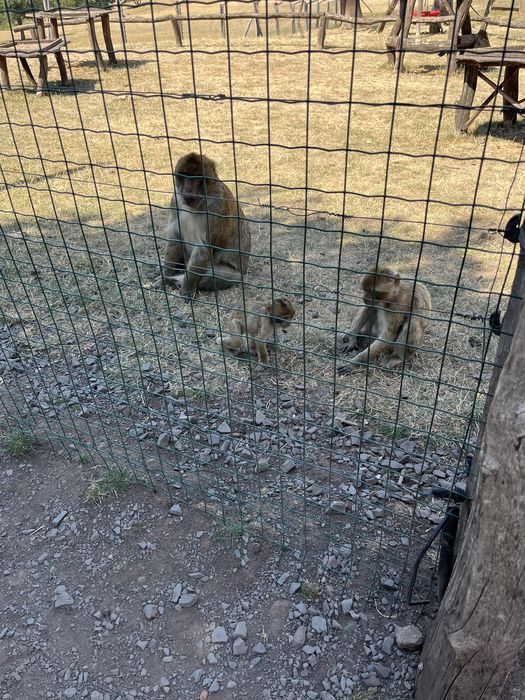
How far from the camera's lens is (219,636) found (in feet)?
9.89

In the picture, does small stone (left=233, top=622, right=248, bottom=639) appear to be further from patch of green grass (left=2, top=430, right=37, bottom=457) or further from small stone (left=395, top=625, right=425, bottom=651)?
patch of green grass (left=2, top=430, right=37, bottom=457)

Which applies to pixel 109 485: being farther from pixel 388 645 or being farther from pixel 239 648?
pixel 388 645

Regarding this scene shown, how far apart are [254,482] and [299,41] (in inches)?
752

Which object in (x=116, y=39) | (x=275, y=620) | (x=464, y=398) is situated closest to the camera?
(x=275, y=620)

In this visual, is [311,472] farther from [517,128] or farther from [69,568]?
[517,128]

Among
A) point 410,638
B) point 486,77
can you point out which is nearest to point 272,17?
point 410,638

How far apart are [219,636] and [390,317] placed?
2801 millimetres

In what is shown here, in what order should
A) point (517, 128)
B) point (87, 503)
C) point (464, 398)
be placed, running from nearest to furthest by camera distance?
point (87, 503)
point (464, 398)
point (517, 128)

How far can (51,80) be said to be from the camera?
52.1 feet

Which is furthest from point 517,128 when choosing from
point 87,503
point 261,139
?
point 87,503

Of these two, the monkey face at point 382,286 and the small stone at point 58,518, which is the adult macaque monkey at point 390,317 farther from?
the small stone at point 58,518

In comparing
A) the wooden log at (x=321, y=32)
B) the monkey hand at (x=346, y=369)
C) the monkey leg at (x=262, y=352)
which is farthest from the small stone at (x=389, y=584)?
the wooden log at (x=321, y=32)

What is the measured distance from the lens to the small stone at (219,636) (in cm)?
300

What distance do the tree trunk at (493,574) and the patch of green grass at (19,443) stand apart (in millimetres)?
2965
